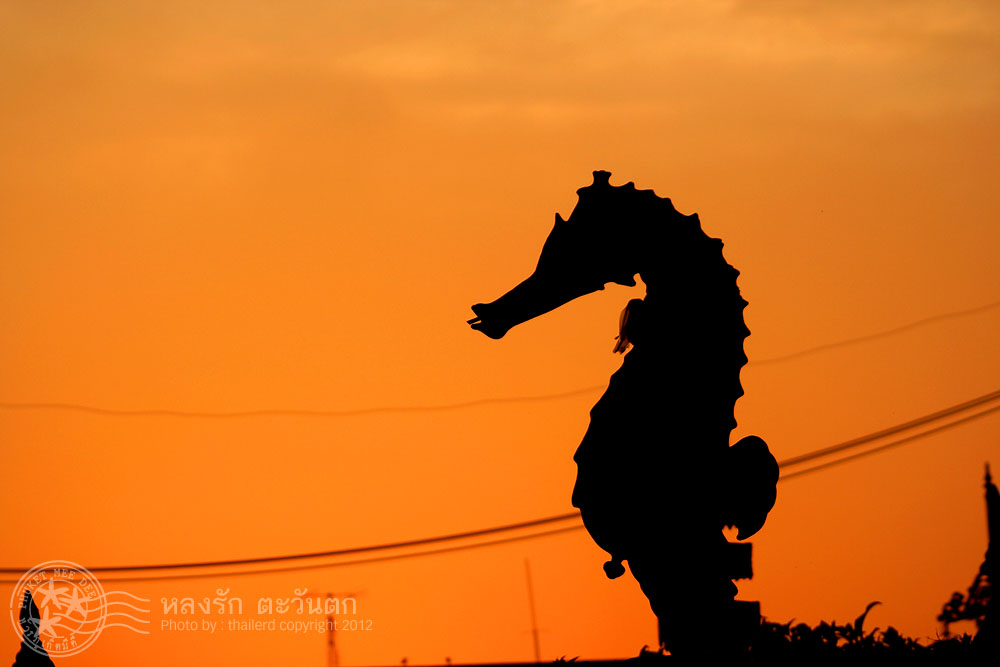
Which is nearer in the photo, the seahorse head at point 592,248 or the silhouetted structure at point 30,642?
the seahorse head at point 592,248

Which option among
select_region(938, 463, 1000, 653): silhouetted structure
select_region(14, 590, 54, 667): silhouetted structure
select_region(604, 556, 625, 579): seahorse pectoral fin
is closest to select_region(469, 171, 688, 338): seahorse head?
select_region(604, 556, 625, 579): seahorse pectoral fin

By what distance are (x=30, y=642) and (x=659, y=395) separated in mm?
3108

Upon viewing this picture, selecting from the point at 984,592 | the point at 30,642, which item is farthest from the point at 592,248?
the point at 30,642

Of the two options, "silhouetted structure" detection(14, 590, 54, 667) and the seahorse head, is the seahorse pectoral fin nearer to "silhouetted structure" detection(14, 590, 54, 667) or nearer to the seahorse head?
the seahorse head

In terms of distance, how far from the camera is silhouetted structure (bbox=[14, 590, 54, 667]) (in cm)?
431

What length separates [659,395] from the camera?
3.54 metres

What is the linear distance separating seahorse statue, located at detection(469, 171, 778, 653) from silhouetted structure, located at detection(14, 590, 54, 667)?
102 inches

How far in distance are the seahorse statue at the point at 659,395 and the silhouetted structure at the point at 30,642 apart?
8.53 feet

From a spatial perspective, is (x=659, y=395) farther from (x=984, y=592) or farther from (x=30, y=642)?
(x=30, y=642)

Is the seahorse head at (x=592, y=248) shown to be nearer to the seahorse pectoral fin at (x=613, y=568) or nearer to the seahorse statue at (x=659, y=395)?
the seahorse statue at (x=659, y=395)

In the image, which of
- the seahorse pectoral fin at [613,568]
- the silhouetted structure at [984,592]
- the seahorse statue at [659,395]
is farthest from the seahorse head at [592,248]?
the silhouetted structure at [984,592]

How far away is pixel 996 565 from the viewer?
3996mm

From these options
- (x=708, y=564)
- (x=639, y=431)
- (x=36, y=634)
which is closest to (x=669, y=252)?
(x=639, y=431)

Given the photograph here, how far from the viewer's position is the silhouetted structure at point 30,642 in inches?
170
